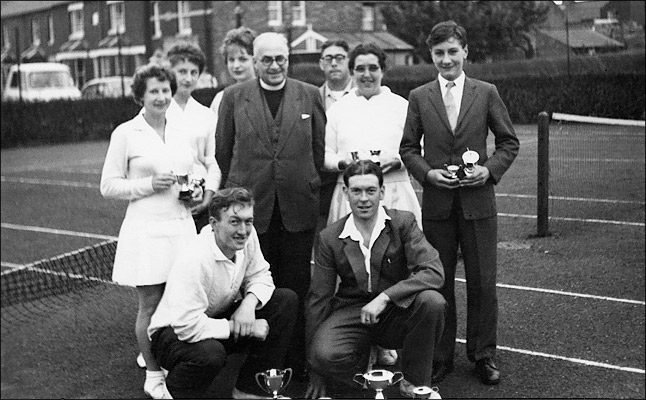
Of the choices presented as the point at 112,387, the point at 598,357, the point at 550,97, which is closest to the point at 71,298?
the point at 112,387

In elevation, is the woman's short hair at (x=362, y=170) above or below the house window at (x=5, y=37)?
below

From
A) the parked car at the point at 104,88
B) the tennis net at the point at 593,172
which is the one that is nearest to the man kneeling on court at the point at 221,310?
the tennis net at the point at 593,172

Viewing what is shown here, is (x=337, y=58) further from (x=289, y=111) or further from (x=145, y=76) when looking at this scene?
(x=145, y=76)

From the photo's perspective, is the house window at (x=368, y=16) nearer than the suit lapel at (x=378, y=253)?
No

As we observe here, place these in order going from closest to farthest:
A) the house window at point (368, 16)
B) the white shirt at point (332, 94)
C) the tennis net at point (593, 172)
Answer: the white shirt at point (332, 94), the tennis net at point (593, 172), the house window at point (368, 16)

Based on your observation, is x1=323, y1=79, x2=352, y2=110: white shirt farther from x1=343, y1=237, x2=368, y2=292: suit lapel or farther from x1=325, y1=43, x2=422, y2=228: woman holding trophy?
x1=343, y1=237, x2=368, y2=292: suit lapel

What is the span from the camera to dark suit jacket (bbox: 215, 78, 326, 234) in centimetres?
449

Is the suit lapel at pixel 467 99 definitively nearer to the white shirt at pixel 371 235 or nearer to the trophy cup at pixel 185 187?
the white shirt at pixel 371 235

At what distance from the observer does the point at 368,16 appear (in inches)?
1118

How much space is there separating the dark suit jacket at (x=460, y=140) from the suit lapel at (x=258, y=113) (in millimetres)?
779

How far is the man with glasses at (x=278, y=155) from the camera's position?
177 inches

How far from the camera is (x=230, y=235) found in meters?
3.92

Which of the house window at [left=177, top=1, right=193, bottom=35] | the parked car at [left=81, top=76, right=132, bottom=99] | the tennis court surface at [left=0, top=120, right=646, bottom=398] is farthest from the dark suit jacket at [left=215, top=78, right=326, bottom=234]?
the house window at [left=177, top=1, right=193, bottom=35]

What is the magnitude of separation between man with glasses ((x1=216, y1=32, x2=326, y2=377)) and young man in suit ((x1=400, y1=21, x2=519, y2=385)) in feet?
1.89
